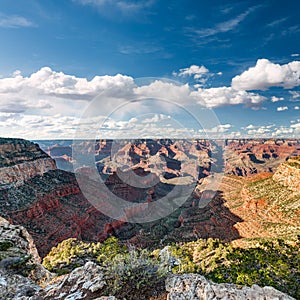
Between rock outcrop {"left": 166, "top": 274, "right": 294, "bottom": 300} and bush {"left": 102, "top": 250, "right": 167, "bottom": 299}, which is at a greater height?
rock outcrop {"left": 166, "top": 274, "right": 294, "bottom": 300}

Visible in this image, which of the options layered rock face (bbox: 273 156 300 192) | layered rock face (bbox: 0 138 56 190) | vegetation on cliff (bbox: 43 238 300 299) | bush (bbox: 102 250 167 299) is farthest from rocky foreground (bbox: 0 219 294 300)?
layered rock face (bbox: 273 156 300 192)

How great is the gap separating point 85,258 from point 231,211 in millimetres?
42173

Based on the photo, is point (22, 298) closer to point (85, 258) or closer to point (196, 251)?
point (85, 258)

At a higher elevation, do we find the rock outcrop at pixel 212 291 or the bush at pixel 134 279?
the rock outcrop at pixel 212 291

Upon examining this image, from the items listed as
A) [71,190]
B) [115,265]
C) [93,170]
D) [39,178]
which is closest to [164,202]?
[93,170]

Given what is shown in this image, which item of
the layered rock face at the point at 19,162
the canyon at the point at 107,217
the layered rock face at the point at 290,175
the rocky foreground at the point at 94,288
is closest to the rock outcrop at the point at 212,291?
the rocky foreground at the point at 94,288

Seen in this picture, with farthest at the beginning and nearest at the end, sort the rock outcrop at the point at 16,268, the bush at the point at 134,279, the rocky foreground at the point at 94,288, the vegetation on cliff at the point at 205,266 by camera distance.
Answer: the rock outcrop at the point at 16,268, the vegetation on cliff at the point at 205,266, the bush at the point at 134,279, the rocky foreground at the point at 94,288

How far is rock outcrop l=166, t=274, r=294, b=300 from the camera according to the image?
34.0ft

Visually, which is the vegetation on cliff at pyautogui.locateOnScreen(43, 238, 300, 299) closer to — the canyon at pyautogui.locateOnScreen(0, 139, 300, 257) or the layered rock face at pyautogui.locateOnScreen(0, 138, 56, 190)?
the canyon at pyautogui.locateOnScreen(0, 139, 300, 257)

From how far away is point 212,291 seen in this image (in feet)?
35.1

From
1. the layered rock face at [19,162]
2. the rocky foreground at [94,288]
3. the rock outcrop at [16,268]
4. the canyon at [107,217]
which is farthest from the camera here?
the layered rock face at [19,162]

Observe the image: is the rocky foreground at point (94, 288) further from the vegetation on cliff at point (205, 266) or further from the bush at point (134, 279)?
the vegetation on cliff at point (205, 266)

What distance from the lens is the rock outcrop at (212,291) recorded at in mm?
10367

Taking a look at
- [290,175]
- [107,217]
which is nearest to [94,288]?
[290,175]
